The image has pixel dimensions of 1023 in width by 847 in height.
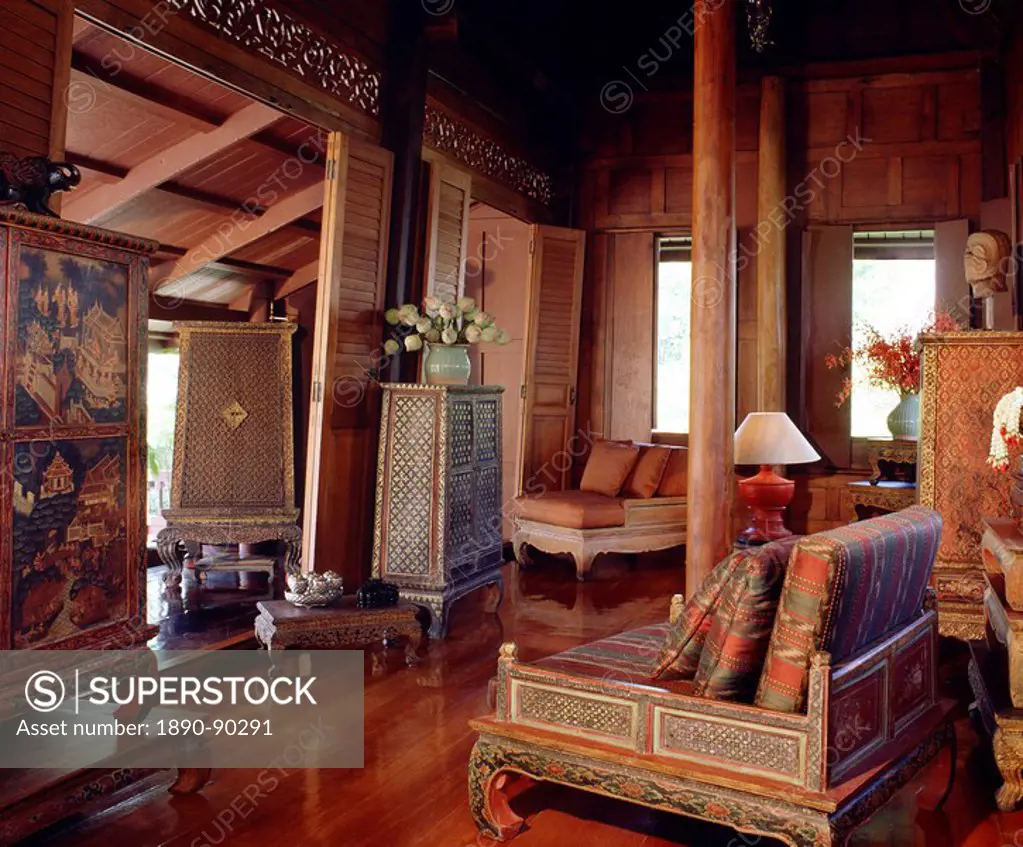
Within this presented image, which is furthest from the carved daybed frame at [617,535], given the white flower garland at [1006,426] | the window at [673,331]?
the white flower garland at [1006,426]

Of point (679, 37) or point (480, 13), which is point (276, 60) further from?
point (679, 37)

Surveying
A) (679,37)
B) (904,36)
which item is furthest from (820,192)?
(679,37)

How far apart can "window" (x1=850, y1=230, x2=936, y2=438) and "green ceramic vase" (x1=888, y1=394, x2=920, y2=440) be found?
73 centimetres

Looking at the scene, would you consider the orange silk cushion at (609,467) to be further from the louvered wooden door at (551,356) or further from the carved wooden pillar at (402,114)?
the carved wooden pillar at (402,114)

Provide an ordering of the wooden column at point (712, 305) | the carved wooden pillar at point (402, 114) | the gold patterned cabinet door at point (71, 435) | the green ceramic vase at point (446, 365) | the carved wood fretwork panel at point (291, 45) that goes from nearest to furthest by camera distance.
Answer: the gold patterned cabinet door at point (71, 435) < the carved wood fretwork panel at point (291, 45) < the wooden column at point (712, 305) < the green ceramic vase at point (446, 365) < the carved wooden pillar at point (402, 114)

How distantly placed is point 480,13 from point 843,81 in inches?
113

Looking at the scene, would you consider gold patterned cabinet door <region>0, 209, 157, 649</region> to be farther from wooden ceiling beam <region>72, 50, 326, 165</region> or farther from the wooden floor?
wooden ceiling beam <region>72, 50, 326, 165</region>

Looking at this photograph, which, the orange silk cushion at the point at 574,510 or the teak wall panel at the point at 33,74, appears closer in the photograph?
the teak wall panel at the point at 33,74

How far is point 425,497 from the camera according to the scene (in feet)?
16.9

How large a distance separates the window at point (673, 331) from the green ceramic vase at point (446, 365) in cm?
298

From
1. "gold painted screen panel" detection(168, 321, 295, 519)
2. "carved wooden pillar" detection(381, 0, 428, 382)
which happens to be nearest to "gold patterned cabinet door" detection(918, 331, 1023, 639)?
"carved wooden pillar" detection(381, 0, 428, 382)

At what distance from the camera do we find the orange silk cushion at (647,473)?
7047 mm

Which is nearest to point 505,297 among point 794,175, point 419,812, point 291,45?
point 794,175

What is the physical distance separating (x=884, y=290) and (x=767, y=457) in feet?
10.1
